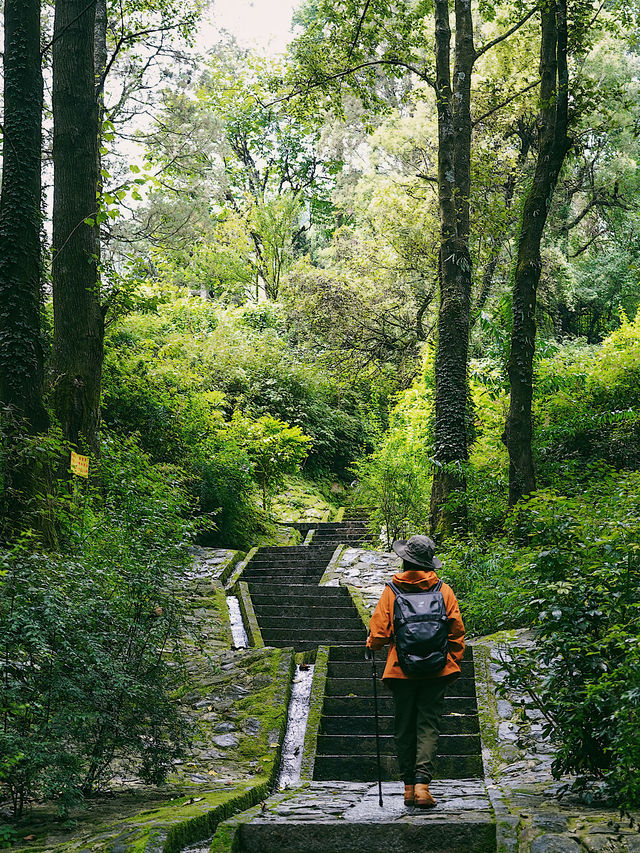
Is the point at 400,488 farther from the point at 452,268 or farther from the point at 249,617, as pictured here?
the point at 249,617

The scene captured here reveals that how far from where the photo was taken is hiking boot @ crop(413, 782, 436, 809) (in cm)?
514

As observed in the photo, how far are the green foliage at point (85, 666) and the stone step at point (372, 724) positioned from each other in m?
2.20

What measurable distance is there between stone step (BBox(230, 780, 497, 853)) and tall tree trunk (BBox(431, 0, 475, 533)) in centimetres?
740

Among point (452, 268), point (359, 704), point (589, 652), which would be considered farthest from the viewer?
point (452, 268)

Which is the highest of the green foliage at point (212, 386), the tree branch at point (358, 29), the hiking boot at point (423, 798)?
the tree branch at point (358, 29)

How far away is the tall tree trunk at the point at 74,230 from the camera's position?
980cm

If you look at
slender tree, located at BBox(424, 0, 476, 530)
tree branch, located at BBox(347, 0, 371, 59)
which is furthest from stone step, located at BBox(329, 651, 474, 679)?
tree branch, located at BBox(347, 0, 371, 59)

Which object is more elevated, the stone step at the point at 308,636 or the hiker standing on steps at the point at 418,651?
the hiker standing on steps at the point at 418,651

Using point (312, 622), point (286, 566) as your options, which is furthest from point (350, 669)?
point (286, 566)

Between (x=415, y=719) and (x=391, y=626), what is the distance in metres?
0.70

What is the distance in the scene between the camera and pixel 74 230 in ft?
32.3

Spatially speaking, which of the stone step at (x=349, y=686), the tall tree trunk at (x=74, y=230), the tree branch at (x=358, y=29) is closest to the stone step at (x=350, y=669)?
the stone step at (x=349, y=686)

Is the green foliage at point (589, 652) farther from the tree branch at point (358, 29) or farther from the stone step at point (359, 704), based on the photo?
the tree branch at point (358, 29)

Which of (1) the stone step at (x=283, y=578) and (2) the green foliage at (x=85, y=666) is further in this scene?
(1) the stone step at (x=283, y=578)
